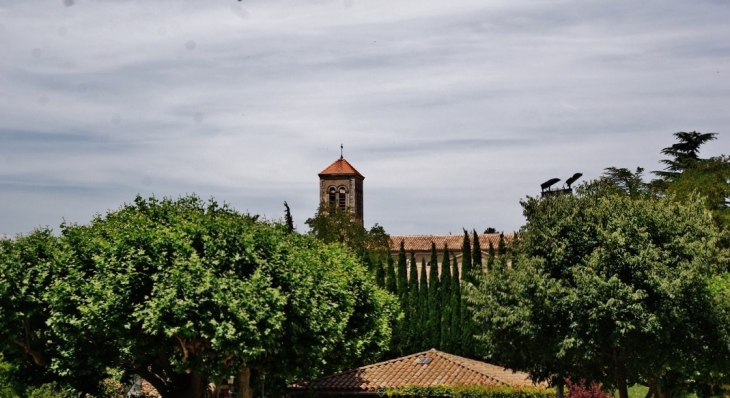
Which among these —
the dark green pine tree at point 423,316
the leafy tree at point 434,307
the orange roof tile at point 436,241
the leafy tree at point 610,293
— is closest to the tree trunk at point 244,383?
the leafy tree at point 610,293

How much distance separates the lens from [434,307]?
55.7 meters

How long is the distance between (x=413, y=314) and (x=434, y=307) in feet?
4.72

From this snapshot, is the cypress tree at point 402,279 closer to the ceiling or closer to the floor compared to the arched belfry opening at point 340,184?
closer to the floor

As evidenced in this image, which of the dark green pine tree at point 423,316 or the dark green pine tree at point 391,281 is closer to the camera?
Answer: the dark green pine tree at point 423,316

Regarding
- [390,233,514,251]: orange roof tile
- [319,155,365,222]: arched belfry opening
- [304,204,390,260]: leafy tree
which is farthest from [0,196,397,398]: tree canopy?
[319,155,365,222]: arched belfry opening

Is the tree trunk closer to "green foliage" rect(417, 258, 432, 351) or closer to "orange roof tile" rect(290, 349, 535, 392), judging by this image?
"orange roof tile" rect(290, 349, 535, 392)

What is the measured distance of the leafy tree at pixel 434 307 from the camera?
5453 centimetres

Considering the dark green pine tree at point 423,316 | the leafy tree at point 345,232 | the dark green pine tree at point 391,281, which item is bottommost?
the dark green pine tree at point 423,316

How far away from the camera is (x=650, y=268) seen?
980 inches

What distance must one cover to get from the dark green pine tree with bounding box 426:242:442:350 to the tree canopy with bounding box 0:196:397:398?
81.8 ft

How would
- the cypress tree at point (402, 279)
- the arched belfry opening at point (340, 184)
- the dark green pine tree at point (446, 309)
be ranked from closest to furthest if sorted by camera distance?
the dark green pine tree at point (446, 309)
the cypress tree at point (402, 279)
the arched belfry opening at point (340, 184)

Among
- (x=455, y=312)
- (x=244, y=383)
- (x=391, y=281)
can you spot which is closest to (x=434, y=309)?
(x=455, y=312)

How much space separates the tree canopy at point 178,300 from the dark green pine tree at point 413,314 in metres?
24.5

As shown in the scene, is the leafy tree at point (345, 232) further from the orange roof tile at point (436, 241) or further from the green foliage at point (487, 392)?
the green foliage at point (487, 392)
